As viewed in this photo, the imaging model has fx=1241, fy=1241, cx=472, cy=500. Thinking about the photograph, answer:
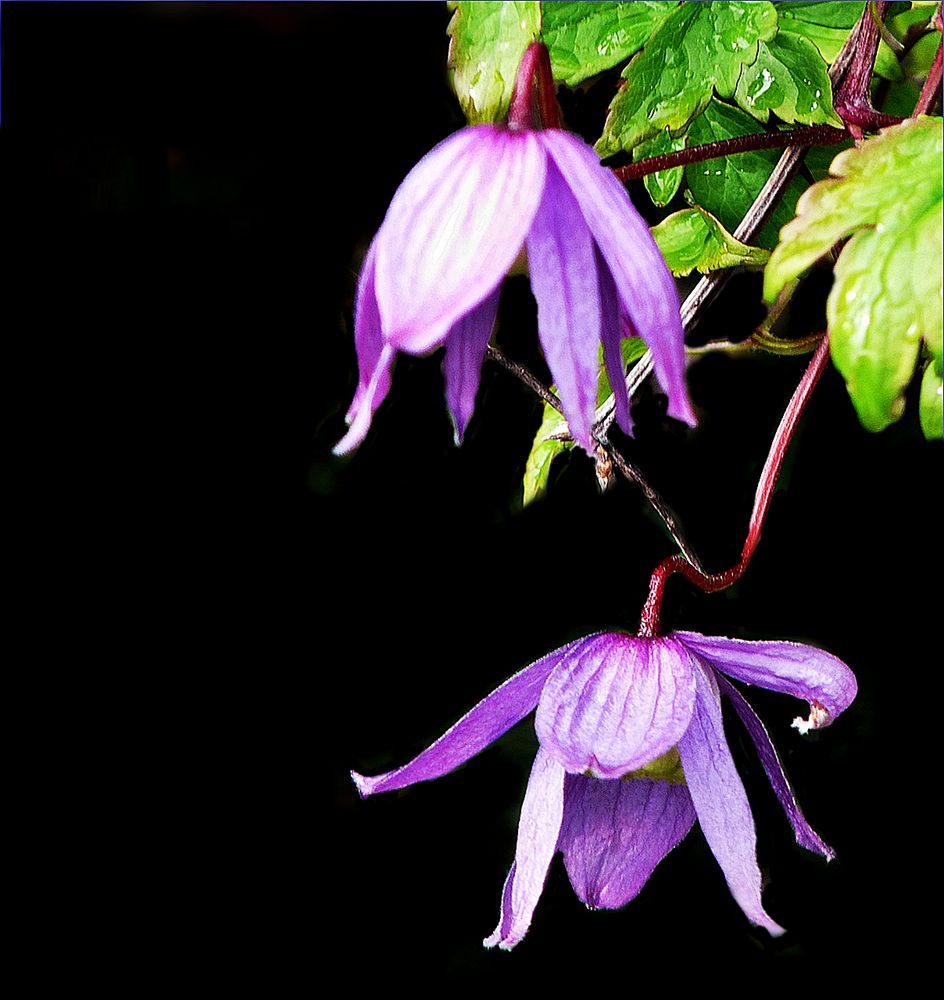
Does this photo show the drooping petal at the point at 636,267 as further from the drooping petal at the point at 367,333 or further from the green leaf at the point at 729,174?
the green leaf at the point at 729,174

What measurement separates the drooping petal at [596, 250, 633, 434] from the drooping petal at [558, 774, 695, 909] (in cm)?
18

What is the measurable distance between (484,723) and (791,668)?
0.47 feet

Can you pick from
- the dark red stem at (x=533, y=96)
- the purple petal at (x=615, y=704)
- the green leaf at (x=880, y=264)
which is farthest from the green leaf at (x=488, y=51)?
the purple petal at (x=615, y=704)

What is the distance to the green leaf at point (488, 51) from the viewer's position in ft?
1.74

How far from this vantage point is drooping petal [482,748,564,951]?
1.85ft

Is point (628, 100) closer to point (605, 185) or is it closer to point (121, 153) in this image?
point (605, 185)

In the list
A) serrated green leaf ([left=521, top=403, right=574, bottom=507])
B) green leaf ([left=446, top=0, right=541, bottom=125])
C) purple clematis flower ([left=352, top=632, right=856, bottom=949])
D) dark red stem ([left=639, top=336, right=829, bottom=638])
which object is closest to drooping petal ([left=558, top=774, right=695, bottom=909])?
purple clematis flower ([left=352, top=632, right=856, bottom=949])

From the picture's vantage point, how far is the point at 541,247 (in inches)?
19.1

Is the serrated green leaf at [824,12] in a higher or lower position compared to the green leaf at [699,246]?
higher

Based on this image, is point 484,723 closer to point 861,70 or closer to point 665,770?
point 665,770

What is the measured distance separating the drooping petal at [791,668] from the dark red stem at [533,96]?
24 cm

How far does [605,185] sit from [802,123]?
19 centimetres

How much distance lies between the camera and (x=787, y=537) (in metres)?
0.79

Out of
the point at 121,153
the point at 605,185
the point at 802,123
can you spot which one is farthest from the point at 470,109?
the point at 121,153
